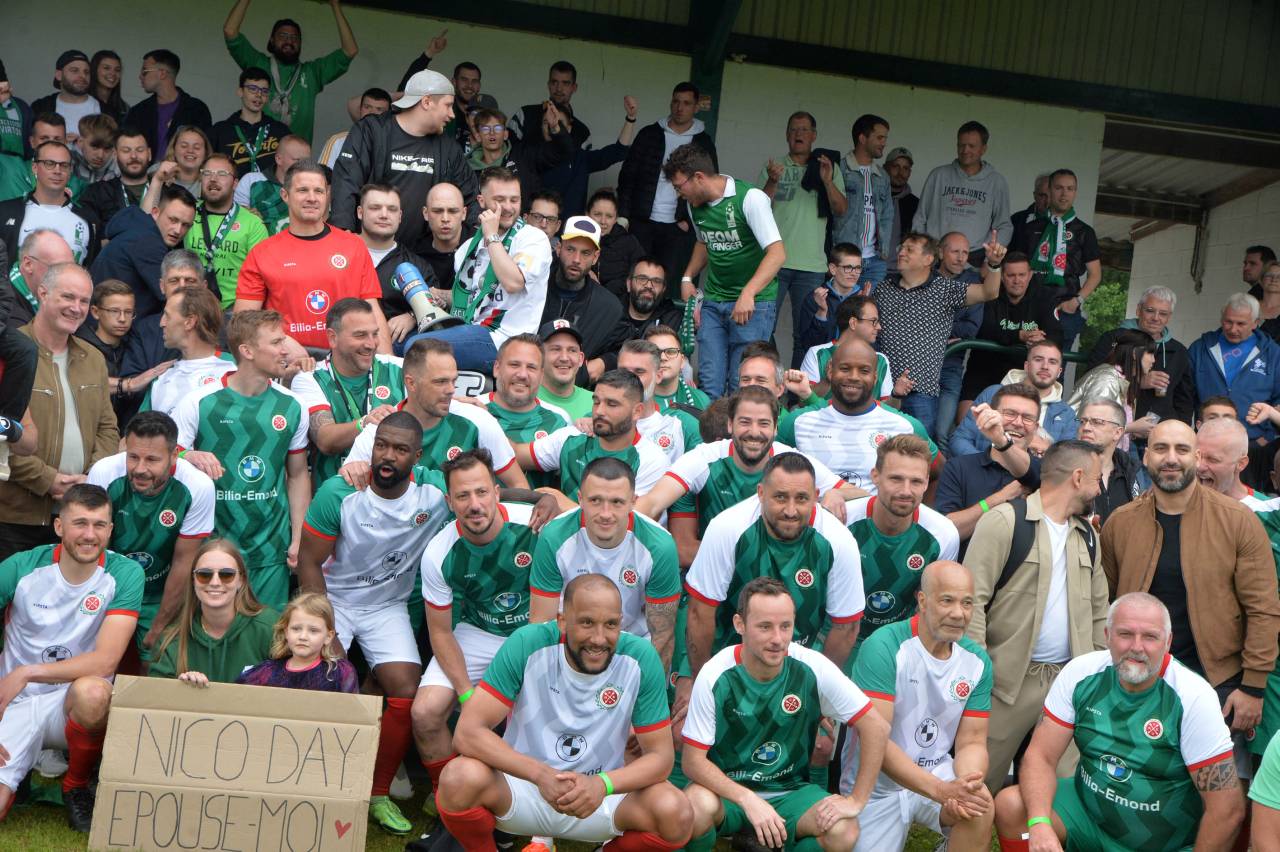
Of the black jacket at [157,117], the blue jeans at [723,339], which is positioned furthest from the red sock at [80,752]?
the black jacket at [157,117]

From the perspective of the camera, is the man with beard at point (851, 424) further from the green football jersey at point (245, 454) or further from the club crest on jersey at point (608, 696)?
the green football jersey at point (245, 454)

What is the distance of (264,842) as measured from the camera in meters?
5.41

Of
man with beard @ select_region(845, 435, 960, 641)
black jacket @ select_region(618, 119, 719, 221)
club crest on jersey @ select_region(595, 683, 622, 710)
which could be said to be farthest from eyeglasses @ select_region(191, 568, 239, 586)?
black jacket @ select_region(618, 119, 719, 221)

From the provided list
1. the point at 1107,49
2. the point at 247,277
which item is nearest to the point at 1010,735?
the point at 247,277

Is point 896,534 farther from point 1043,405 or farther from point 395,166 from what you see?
point 395,166

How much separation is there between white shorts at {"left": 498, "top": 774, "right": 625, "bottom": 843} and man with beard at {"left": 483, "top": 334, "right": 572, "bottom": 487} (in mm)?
2102

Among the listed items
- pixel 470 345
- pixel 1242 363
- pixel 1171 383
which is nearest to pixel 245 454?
pixel 470 345

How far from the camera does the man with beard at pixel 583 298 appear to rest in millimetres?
9039

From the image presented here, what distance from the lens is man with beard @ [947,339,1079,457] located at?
8539 mm

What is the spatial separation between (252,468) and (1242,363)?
764cm

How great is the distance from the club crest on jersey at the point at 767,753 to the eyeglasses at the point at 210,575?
2.39 meters

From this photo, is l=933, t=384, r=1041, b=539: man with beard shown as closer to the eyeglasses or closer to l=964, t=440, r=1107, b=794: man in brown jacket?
l=964, t=440, r=1107, b=794: man in brown jacket

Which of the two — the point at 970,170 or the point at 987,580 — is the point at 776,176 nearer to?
the point at 970,170

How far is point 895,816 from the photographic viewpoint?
19.7 ft
